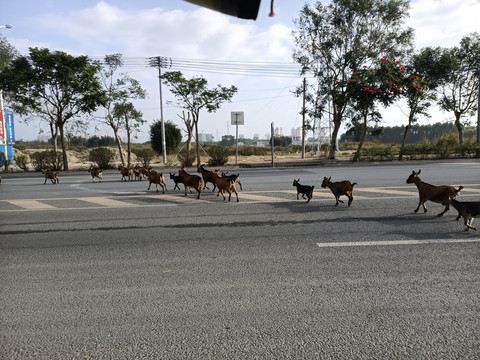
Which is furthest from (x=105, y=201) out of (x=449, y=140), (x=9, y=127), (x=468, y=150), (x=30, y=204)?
(x=449, y=140)

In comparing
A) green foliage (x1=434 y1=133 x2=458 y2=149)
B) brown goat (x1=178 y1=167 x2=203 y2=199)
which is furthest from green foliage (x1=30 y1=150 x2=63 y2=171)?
green foliage (x1=434 y1=133 x2=458 y2=149)

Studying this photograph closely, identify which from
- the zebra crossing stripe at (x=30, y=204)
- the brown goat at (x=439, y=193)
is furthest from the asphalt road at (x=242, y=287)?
the zebra crossing stripe at (x=30, y=204)

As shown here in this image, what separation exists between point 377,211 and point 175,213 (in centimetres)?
452

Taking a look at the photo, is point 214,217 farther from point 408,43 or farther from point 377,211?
point 408,43

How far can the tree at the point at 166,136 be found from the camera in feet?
132

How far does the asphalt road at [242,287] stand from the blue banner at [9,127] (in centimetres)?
2445

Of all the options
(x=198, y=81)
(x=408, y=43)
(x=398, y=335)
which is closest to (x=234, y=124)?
(x=198, y=81)

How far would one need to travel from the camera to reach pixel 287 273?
3.65 m

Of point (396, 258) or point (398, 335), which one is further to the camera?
point (396, 258)

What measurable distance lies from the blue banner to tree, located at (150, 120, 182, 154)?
636 inches

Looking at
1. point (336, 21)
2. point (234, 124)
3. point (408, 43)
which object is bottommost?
point (234, 124)

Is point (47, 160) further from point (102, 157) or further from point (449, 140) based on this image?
point (449, 140)

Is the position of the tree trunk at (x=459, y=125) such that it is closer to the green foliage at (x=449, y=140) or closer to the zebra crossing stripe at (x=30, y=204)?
the green foliage at (x=449, y=140)

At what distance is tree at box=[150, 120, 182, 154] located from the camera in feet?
132
